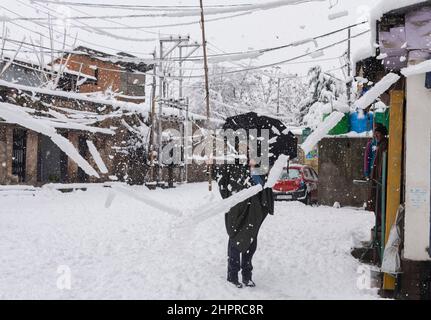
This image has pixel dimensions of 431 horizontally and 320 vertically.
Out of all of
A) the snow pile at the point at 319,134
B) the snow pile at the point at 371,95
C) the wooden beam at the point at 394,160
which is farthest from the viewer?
the wooden beam at the point at 394,160

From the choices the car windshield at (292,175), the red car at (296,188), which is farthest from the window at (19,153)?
the car windshield at (292,175)

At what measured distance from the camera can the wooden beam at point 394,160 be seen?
15.6ft

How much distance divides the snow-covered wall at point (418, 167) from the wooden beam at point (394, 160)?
380 millimetres

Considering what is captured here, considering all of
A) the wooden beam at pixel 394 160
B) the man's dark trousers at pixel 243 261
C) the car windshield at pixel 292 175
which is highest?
the wooden beam at pixel 394 160

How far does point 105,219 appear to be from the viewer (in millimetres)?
10336

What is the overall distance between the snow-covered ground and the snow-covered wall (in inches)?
34.9

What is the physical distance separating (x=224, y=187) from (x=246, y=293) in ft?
4.19

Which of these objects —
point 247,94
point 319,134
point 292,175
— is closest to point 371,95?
point 319,134

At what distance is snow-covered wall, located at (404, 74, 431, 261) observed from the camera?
432 cm

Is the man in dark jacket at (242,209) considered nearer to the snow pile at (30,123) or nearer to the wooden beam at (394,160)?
the wooden beam at (394,160)

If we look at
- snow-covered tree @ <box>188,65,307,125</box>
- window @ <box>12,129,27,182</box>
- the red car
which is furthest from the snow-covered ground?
snow-covered tree @ <box>188,65,307,125</box>

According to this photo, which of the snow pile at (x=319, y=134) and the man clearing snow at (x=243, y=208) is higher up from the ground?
the snow pile at (x=319, y=134)

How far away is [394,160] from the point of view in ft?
15.8

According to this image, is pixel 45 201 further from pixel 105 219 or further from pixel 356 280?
pixel 356 280
